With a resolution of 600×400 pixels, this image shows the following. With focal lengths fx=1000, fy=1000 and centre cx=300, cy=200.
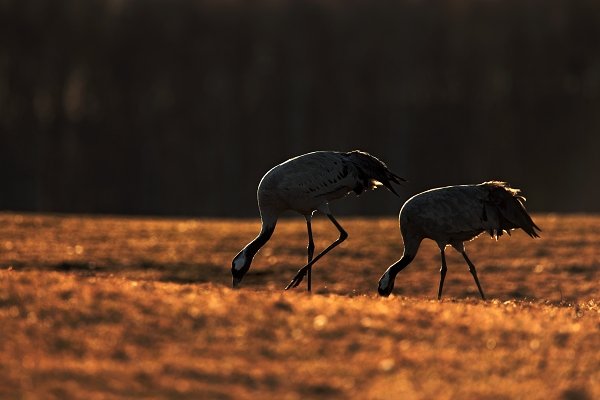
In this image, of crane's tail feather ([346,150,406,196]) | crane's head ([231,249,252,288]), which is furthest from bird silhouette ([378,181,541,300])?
crane's head ([231,249,252,288])

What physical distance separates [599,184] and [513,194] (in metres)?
35.7

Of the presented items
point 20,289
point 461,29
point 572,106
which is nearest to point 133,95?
point 461,29

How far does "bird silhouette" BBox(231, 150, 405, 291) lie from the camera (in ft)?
45.5

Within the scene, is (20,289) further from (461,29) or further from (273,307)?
(461,29)

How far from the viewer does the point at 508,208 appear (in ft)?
47.9

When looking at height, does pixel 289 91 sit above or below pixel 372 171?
above

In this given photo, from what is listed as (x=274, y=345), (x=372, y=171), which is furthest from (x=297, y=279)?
(x=274, y=345)

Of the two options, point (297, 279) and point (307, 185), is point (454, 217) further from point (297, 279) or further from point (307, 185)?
point (297, 279)

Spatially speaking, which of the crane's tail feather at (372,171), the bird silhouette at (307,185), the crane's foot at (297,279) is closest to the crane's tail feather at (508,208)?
the crane's tail feather at (372,171)

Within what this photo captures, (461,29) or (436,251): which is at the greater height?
(461,29)

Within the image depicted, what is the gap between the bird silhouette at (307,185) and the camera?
45.5ft

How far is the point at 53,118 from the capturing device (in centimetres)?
5122

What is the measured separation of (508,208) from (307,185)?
3.03 metres

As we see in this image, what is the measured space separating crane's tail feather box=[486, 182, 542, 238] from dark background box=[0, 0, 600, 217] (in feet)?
118
